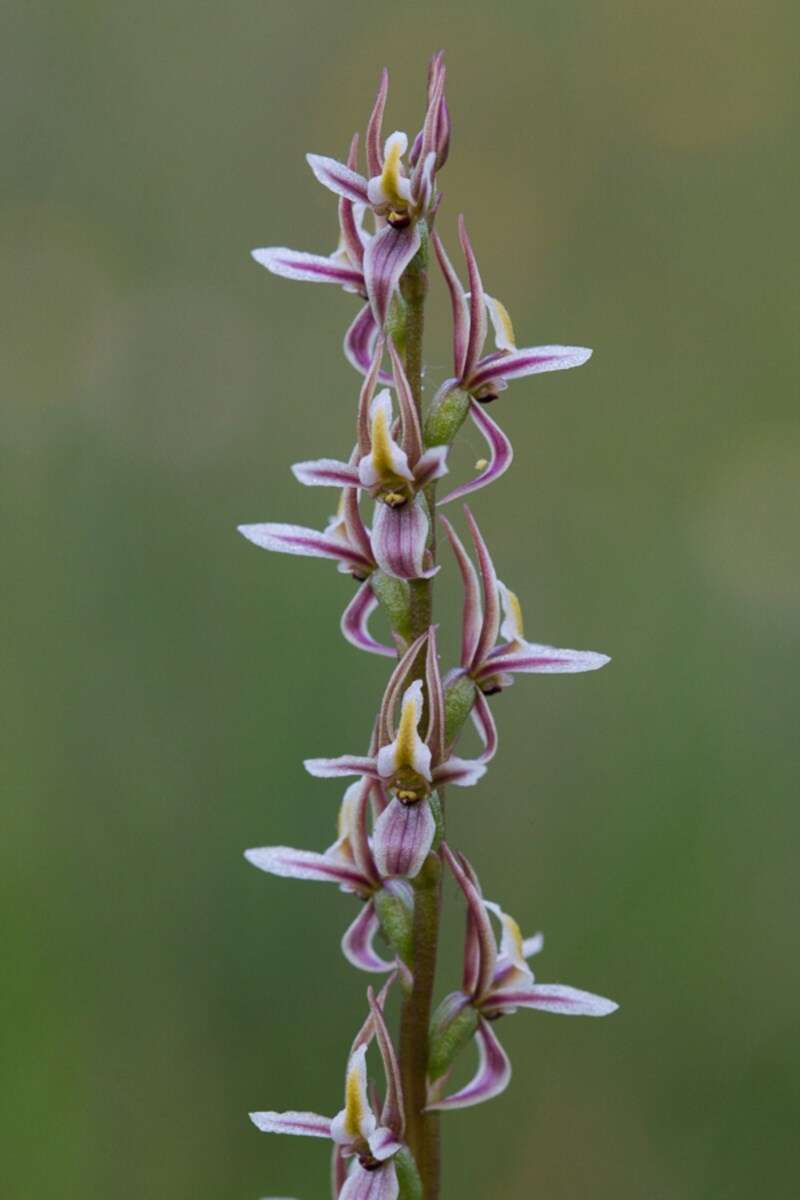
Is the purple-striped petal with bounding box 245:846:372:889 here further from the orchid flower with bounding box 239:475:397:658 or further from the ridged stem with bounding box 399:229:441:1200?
the orchid flower with bounding box 239:475:397:658

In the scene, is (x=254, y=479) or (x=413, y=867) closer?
(x=413, y=867)

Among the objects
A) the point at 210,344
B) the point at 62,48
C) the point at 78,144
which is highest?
the point at 62,48

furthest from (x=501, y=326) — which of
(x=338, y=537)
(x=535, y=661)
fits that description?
(x=535, y=661)

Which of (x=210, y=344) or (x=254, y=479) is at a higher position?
(x=210, y=344)

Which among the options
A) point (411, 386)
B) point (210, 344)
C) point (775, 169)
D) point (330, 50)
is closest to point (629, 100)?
point (775, 169)

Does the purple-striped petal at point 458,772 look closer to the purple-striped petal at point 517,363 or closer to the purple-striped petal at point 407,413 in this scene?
the purple-striped petal at point 407,413

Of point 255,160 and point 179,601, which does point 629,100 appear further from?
point 179,601

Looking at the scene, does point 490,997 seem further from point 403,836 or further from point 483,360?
point 483,360
